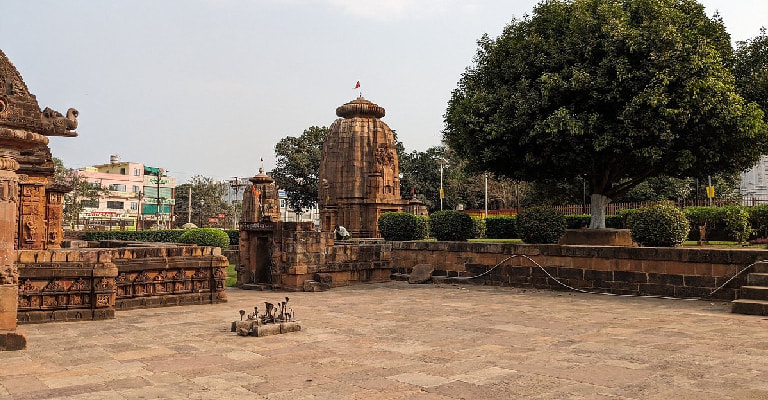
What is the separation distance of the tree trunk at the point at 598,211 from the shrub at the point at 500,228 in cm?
1056

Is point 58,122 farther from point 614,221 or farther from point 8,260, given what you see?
point 614,221

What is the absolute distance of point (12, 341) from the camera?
23.6ft

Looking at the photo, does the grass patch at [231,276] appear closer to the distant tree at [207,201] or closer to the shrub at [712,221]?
the shrub at [712,221]

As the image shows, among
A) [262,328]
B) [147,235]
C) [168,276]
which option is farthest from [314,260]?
[147,235]

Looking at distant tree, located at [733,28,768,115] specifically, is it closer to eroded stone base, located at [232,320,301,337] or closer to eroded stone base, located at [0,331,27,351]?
eroded stone base, located at [232,320,301,337]

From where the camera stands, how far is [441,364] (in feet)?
21.1

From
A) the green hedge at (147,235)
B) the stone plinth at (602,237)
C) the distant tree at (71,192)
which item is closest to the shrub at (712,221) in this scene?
the stone plinth at (602,237)

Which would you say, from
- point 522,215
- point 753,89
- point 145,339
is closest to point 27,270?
point 145,339

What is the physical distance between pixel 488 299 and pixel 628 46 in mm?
7169

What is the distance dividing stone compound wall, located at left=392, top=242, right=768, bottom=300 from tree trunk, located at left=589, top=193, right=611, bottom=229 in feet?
8.17

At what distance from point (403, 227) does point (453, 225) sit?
2.20 metres

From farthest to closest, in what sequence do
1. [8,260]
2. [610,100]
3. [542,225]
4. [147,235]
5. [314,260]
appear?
[147,235] < [314,260] < [542,225] < [610,100] < [8,260]

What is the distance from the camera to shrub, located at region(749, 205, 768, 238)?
19.3 m

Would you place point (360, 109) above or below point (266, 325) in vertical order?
above
